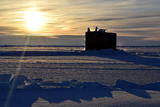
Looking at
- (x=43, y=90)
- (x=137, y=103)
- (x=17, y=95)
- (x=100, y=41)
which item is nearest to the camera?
(x=137, y=103)

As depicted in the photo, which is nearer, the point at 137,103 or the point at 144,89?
the point at 137,103

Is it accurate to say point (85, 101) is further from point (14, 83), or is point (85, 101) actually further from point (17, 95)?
point (14, 83)

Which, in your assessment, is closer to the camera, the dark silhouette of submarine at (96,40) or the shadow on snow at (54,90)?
the shadow on snow at (54,90)

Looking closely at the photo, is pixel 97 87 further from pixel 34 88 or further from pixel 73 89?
pixel 34 88

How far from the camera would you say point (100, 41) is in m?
27.4

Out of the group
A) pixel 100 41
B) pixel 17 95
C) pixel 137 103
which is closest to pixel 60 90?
pixel 17 95

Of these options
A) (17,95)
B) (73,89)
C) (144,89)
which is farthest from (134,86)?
(17,95)

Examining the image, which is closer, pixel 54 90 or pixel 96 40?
pixel 54 90

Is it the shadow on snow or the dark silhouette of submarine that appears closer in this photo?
the shadow on snow

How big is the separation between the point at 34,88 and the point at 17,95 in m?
0.51

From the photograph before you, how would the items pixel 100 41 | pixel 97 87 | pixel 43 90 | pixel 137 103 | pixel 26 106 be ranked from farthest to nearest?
pixel 100 41 → pixel 97 87 → pixel 43 90 → pixel 137 103 → pixel 26 106

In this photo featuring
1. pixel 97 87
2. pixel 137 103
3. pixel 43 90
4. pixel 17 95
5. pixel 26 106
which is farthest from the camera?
pixel 97 87

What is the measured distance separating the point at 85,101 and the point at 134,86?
1379 millimetres

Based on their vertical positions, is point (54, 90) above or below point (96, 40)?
below
